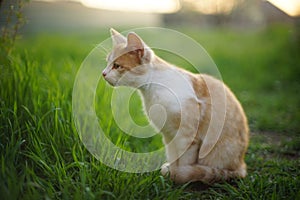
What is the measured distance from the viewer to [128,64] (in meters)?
2.17

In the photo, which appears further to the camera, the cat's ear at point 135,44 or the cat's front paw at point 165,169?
the cat's front paw at point 165,169

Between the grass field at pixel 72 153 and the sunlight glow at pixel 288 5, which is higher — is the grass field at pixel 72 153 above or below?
below

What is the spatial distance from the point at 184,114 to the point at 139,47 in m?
0.54

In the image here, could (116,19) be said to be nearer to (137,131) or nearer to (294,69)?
(294,69)

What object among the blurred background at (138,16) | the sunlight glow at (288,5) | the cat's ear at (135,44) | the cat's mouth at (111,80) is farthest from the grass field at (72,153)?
the blurred background at (138,16)

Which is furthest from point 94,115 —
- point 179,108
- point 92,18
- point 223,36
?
point 92,18

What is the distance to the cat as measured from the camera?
2.14 m

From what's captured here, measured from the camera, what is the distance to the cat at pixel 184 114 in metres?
2.14

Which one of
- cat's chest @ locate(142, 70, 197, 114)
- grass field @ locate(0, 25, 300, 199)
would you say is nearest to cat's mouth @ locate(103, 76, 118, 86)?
cat's chest @ locate(142, 70, 197, 114)

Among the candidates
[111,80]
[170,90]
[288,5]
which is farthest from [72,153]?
[288,5]

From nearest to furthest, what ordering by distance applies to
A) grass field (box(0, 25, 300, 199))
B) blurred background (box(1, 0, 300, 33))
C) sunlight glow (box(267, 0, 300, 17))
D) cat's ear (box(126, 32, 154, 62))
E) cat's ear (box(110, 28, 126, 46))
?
grass field (box(0, 25, 300, 199)), cat's ear (box(126, 32, 154, 62)), cat's ear (box(110, 28, 126, 46)), sunlight glow (box(267, 0, 300, 17)), blurred background (box(1, 0, 300, 33))

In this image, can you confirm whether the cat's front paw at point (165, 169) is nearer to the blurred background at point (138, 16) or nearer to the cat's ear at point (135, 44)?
the cat's ear at point (135, 44)

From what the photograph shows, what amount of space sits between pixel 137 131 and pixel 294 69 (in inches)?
147

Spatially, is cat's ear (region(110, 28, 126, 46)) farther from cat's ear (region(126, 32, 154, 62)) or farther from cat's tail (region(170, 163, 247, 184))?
cat's tail (region(170, 163, 247, 184))
